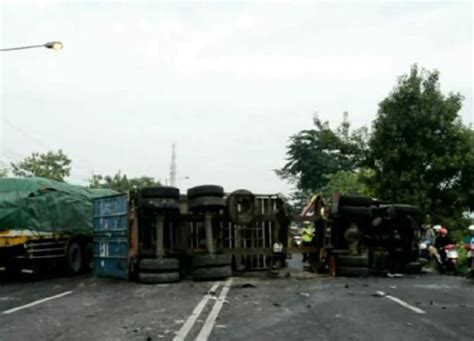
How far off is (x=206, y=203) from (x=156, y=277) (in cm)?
208

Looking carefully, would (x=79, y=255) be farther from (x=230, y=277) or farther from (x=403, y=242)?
(x=403, y=242)

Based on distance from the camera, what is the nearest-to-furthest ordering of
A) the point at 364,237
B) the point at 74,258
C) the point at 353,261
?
the point at 353,261 < the point at 364,237 < the point at 74,258

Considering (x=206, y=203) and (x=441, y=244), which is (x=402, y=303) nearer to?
(x=206, y=203)

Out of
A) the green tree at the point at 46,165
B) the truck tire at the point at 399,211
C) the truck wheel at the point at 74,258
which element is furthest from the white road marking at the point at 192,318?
the green tree at the point at 46,165

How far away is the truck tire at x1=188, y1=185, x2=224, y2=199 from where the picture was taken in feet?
54.8

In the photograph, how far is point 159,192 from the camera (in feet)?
53.4

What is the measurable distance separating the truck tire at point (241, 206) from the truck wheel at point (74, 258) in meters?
5.25

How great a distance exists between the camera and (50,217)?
Answer: 61.2 ft

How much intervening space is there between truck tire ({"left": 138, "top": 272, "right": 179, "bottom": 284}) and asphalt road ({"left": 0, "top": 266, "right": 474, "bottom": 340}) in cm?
28

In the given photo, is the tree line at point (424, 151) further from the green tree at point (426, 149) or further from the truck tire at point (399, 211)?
the truck tire at point (399, 211)

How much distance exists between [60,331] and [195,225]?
29.7 ft

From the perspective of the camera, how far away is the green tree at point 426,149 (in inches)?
1040

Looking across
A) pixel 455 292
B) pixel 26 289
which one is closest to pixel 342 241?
pixel 455 292

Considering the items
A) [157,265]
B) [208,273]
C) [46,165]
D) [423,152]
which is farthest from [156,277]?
[46,165]
